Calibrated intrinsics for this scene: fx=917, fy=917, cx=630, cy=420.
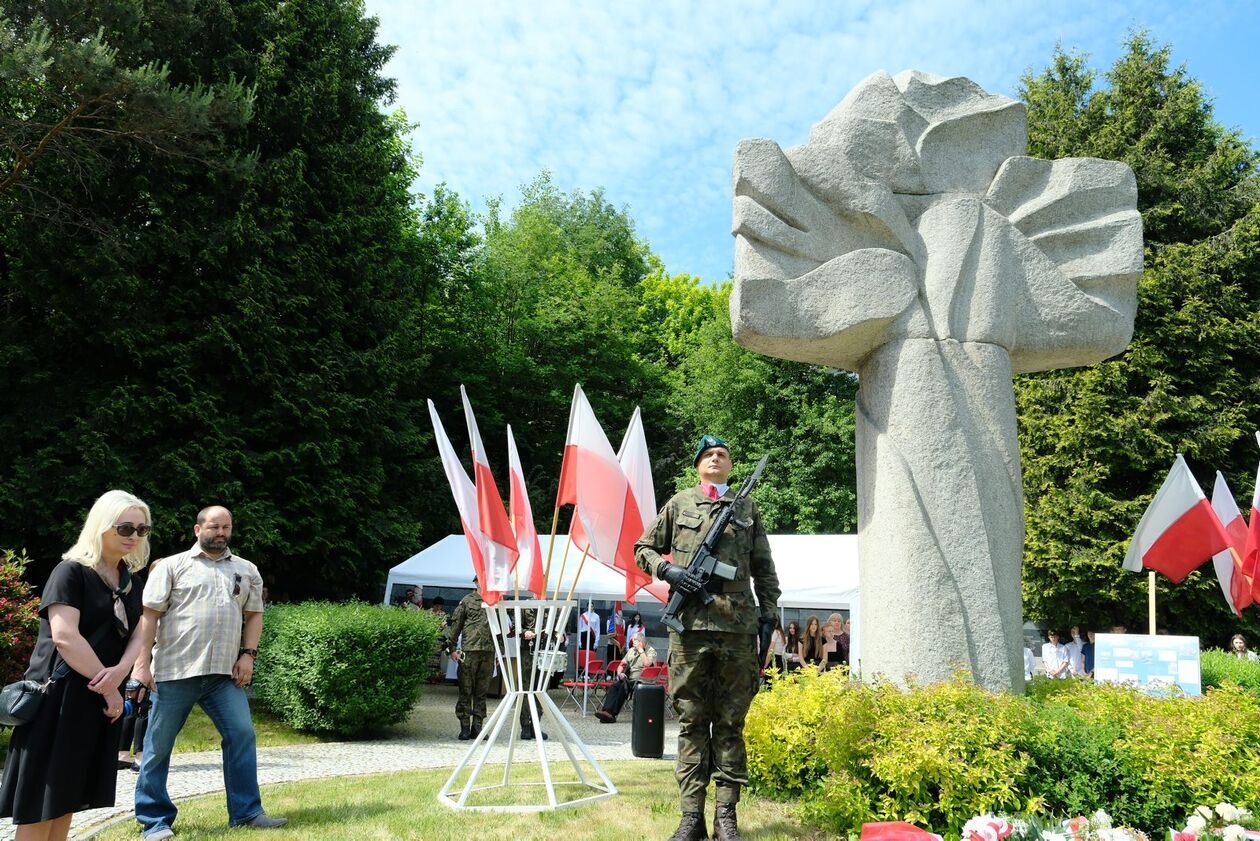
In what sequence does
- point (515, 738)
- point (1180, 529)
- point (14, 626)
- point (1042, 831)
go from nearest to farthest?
1. point (1042, 831)
2. point (515, 738)
3. point (14, 626)
4. point (1180, 529)

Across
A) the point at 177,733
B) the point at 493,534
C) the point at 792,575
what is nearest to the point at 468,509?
the point at 493,534

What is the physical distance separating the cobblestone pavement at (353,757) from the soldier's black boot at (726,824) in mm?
3341

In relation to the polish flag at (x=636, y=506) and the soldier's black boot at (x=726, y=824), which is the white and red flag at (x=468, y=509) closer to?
the polish flag at (x=636, y=506)

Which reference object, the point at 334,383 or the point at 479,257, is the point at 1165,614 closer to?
the point at 334,383

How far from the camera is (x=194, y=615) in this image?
214 inches

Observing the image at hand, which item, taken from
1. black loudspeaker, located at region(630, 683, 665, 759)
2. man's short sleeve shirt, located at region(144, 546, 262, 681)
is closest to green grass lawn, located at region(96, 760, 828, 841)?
man's short sleeve shirt, located at region(144, 546, 262, 681)

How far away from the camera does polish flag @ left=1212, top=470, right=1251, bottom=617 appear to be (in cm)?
1055

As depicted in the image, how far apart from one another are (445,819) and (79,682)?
7.56 ft

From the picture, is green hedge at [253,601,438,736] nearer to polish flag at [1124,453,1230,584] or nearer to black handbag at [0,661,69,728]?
black handbag at [0,661,69,728]

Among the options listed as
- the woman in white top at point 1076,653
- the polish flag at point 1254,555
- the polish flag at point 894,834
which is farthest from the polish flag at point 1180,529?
the polish flag at point 894,834

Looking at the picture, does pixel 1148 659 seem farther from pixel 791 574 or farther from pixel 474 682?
pixel 474 682

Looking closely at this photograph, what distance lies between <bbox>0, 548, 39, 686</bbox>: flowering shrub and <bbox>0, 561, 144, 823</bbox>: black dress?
4.91m

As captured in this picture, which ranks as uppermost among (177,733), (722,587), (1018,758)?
(722,587)

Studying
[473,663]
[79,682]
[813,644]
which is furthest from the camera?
[813,644]
